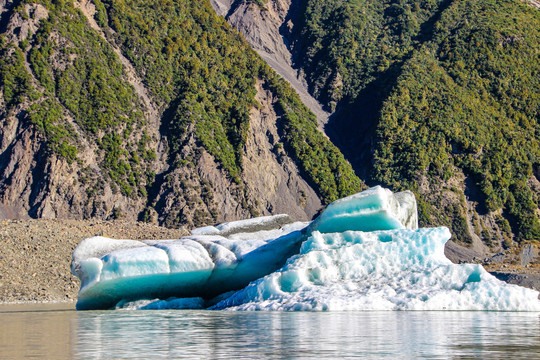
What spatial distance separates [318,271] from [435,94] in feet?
218

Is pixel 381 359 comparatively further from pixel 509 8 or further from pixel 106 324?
pixel 509 8

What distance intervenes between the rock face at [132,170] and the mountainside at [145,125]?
0.39 feet

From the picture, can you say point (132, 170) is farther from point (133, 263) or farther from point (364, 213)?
point (364, 213)

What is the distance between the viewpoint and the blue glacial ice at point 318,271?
73.0ft

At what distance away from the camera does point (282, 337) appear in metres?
13.6

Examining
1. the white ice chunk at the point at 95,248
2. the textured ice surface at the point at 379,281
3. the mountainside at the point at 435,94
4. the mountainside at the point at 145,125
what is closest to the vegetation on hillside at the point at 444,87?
the mountainside at the point at 435,94

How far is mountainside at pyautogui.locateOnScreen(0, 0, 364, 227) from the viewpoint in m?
61.5

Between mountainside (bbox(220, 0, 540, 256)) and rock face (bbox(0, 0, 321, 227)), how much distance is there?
14.2m

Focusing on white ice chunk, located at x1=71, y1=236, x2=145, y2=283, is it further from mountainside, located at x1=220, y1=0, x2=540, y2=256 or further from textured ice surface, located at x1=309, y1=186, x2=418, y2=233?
mountainside, located at x1=220, y1=0, x2=540, y2=256

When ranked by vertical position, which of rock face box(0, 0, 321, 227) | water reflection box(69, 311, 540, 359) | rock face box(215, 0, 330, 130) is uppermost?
rock face box(215, 0, 330, 130)

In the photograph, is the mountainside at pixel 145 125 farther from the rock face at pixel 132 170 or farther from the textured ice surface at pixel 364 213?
the textured ice surface at pixel 364 213

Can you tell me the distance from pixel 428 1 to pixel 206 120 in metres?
54.2

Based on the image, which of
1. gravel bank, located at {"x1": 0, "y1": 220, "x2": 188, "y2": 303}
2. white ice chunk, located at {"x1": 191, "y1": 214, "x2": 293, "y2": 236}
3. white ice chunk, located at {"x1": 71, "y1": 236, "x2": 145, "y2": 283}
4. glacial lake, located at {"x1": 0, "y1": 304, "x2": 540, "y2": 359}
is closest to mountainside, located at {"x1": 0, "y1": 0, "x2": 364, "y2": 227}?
gravel bank, located at {"x1": 0, "y1": 220, "x2": 188, "y2": 303}

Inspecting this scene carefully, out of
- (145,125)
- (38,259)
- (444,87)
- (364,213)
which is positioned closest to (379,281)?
(364,213)
